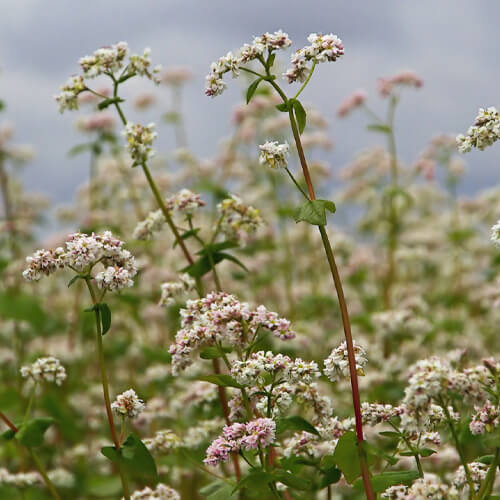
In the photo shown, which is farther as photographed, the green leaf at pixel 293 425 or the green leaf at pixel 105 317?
the green leaf at pixel 105 317

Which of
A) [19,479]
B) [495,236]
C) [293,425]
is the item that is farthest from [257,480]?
[19,479]

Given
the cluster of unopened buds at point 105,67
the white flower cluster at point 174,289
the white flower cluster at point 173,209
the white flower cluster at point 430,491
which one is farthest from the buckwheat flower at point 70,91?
the white flower cluster at point 430,491

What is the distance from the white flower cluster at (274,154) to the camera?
2.68 metres

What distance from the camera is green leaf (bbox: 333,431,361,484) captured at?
251 centimetres

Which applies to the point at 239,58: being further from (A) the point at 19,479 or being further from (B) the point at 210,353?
(A) the point at 19,479

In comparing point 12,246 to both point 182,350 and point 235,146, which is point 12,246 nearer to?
point 235,146

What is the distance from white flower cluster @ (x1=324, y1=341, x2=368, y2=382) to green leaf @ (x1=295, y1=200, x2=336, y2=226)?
49 centimetres

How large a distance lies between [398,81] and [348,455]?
16.6 feet

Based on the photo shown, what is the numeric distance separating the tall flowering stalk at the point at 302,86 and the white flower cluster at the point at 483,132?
63 centimetres

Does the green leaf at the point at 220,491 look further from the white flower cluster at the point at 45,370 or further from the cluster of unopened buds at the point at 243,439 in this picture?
the white flower cluster at the point at 45,370

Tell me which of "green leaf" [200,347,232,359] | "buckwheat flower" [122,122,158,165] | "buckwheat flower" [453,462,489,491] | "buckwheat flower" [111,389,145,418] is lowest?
"buckwheat flower" [453,462,489,491]

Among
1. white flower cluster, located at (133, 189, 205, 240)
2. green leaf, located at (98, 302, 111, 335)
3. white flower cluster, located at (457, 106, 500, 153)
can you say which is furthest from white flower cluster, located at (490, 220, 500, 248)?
white flower cluster, located at (133, 189, 205, 240)

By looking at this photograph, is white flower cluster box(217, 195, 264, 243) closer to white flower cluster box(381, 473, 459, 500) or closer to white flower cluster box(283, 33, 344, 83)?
white flower cluster box(283, 33, 344, 83)

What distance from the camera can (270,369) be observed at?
98.1 inches
